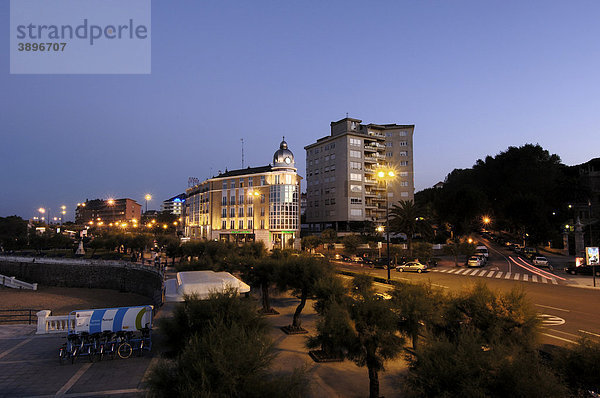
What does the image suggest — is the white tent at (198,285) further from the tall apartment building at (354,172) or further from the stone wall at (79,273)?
the tall apartment building at (354,172)

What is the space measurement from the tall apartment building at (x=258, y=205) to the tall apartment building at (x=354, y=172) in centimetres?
959

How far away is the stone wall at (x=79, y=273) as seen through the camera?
153ft

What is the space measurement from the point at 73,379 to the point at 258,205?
6741cm

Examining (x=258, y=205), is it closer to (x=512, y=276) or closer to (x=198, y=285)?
(x=512, y=276)

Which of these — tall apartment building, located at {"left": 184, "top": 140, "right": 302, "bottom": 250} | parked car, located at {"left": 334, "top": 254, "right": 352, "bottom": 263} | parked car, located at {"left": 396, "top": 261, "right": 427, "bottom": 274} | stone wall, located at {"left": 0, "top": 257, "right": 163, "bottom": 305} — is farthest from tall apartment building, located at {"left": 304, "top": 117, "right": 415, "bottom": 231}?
stone wall, located at {"left": 0, "top": 257, "right": 163, "bottom": 305}

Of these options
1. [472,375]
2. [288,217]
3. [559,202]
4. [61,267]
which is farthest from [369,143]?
[472,375]

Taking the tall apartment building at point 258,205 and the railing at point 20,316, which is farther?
the tall apartment building at point 258,205

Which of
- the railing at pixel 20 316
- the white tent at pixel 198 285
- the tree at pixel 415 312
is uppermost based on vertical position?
the tree at pixel 415 312

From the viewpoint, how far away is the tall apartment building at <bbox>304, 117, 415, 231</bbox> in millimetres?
82188

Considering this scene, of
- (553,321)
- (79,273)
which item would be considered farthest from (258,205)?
(553,321)

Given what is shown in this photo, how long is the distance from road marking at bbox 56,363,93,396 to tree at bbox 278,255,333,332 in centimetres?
852

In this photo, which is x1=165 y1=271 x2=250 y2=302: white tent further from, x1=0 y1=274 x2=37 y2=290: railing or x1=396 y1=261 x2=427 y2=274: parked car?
x1=0 y1=274 x2=37 y2=290: railing

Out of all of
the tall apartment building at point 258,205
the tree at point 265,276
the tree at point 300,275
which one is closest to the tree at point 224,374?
the tree at point 300,275

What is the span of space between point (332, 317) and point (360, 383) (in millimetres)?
3050
